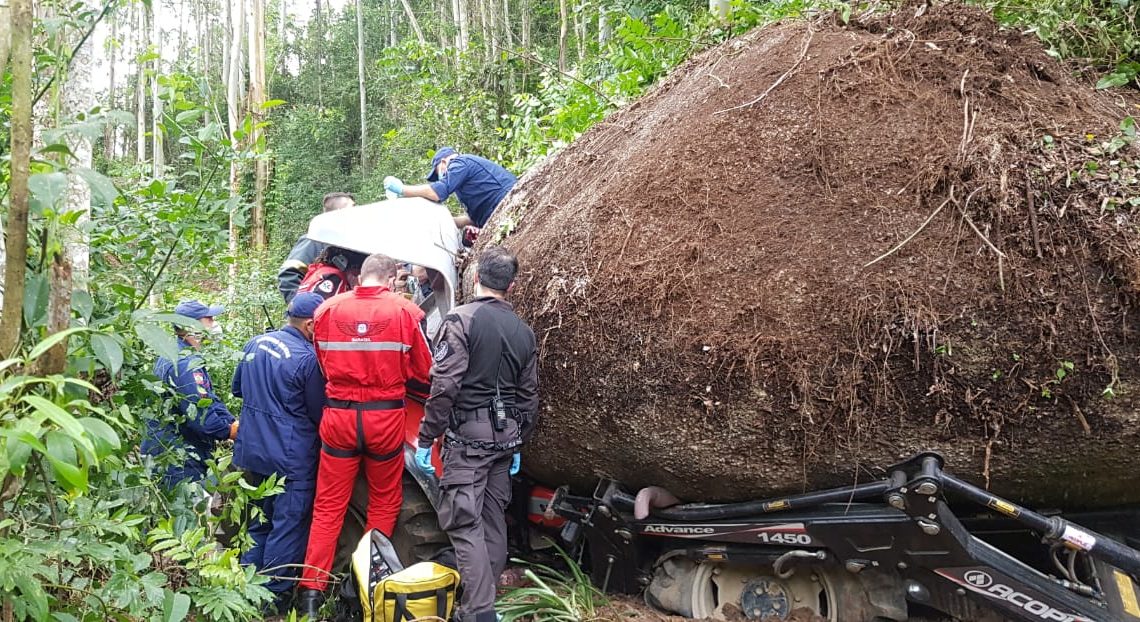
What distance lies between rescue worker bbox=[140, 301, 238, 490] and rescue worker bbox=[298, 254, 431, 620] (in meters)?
0.64

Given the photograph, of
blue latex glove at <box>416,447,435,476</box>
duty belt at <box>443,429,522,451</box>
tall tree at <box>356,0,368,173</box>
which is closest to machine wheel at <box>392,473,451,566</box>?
blue latex glove at <box>416,447,435,476</box>

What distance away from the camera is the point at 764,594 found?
383 cm

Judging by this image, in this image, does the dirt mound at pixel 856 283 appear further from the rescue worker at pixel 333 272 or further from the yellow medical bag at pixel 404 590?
the rescue worker at pixel 333 272

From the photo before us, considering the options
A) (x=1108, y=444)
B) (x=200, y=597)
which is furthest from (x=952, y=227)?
(x=200, y=597)

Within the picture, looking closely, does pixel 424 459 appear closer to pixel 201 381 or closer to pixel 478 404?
pixel 478 404

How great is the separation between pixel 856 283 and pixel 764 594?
1568 millimetres

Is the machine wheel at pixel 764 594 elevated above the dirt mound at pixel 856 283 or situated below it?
below

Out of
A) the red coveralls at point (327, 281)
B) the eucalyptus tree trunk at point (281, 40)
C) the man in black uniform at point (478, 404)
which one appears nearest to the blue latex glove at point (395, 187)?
the red coveralls at point (327, 281)

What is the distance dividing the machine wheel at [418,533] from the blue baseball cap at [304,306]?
4.26 feet

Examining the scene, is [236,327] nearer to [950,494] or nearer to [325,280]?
[325,280]

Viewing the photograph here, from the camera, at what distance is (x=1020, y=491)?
10.8ft

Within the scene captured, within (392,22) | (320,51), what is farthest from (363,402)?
(320,51)

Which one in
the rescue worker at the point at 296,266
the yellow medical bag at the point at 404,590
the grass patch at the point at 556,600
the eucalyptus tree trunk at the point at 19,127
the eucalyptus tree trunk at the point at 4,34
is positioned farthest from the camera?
the rescue worker at the point at 296,266

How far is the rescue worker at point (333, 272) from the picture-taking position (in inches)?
217
